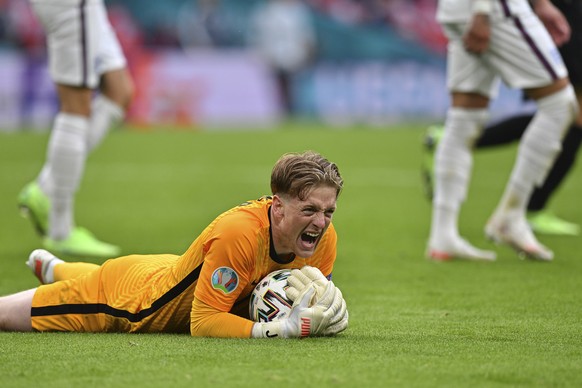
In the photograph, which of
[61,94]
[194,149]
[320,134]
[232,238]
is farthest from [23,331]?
[320,134]

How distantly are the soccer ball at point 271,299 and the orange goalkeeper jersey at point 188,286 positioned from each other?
0.05m

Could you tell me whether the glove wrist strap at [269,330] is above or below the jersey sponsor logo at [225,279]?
below

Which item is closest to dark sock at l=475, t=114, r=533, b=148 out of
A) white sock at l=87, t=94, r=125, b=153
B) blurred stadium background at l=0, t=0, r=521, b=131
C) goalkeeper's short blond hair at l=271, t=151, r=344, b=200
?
white sock at l=87, t=94, r=125, b=153

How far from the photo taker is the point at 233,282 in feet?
13.4

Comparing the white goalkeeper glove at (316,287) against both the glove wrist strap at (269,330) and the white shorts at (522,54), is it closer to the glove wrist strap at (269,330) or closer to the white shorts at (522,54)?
the glove wrist strap at (269,330)

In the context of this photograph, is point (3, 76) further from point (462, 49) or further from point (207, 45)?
point (462, 49)

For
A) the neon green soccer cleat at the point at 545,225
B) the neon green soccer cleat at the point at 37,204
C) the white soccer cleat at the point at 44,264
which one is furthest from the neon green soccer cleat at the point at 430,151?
the white soccer cleat at the point at 44,264

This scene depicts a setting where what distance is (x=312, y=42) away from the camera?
23516 millimetres

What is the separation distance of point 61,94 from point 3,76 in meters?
12.8

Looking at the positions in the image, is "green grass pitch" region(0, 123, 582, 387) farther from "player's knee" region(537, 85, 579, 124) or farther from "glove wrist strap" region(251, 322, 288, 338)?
"player's knee" region(537, 85, 579, 124)

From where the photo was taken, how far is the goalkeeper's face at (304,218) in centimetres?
401

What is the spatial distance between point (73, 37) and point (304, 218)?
10.7 ft

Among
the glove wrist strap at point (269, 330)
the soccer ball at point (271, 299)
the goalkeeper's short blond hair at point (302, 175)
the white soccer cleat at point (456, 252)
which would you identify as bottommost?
the white soccer cleat at point (456, 252)

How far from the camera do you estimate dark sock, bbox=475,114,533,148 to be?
25.1ft
